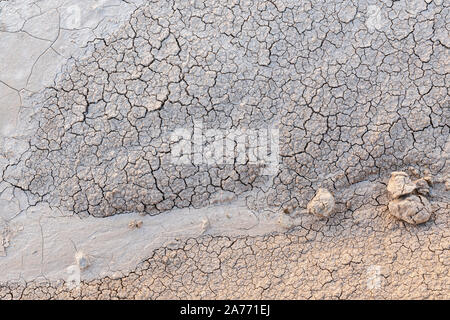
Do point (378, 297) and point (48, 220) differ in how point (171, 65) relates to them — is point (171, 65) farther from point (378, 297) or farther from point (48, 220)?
point (378, 297)

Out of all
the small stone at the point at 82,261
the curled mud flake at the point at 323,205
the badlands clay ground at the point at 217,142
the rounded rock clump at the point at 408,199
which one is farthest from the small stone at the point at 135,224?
the rounded rock clump at the point at 408,199

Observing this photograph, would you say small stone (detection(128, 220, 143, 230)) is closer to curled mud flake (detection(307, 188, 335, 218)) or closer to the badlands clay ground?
the badlands clay ground

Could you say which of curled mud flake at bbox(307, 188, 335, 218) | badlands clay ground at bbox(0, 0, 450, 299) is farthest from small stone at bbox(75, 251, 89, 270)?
curled mud flake at bbox(307, 188, 335, 218)

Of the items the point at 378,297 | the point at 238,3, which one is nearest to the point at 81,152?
the point at 238,3

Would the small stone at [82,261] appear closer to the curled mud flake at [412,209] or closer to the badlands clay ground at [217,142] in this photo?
the badlands clay ground at [217,142]

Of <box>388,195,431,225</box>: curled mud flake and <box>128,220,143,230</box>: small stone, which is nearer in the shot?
<box>388,195,431,225</box>: curled mud flake
